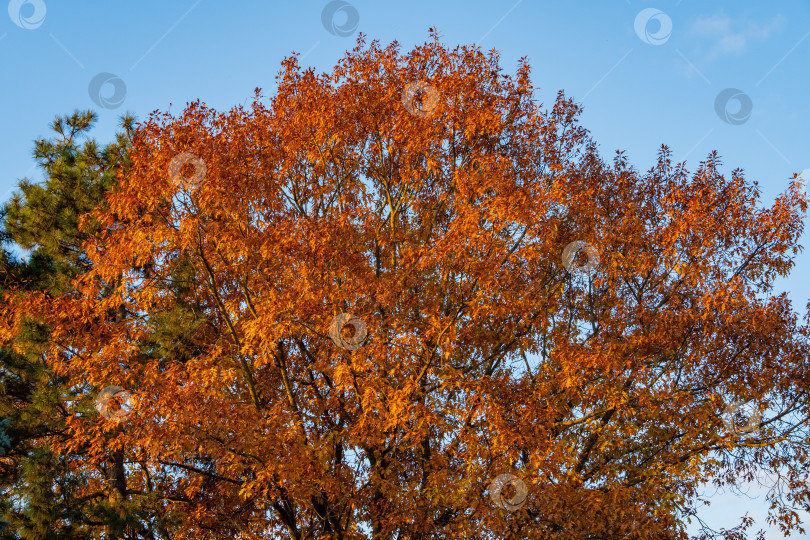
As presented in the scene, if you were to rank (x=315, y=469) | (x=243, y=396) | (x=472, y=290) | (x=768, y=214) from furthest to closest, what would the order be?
1. (x=243, y=396)
2. (x=768, y=214)
3. (x=472, y=290)
4. (x=315, y=469)

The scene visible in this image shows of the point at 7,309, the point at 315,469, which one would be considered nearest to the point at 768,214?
the point at 315,469

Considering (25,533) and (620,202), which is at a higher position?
(620,202)

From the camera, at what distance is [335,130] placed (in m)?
12.2

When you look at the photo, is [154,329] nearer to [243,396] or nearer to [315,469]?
[243,396]

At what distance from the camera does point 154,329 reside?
12266 mm

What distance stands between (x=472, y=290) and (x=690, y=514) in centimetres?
485

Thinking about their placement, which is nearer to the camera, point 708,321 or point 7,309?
point 708,321

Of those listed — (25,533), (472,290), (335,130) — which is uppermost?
(335,130)

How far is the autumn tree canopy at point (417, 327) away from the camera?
917cm

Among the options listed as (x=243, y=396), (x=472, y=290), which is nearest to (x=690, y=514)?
(x=472, y=290)

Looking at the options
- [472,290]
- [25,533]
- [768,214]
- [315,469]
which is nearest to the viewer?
[25,533]

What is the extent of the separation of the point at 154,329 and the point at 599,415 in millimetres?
8033

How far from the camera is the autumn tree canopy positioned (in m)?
9.17

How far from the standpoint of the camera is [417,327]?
33.8 ft
